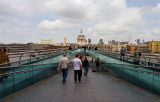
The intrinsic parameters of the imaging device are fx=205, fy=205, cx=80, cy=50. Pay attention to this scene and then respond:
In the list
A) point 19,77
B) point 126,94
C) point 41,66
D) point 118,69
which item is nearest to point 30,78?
point 19,77

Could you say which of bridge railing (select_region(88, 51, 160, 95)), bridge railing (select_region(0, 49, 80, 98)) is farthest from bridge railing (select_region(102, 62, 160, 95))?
bridge railing (select_region(0, 49, 80, 98))

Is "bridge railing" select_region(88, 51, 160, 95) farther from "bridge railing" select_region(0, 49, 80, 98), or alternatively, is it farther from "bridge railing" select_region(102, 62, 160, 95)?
"bridge railing" select_region(0, 49, 80, 98)

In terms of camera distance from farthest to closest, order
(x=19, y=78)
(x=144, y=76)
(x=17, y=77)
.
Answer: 1. (x=144, y=76)
2. (x=19, y=78)
3. (x=17, y=77)

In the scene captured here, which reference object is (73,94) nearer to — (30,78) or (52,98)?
(52,98)

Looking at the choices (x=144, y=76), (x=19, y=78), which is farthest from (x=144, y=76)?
(x=19, y=78)

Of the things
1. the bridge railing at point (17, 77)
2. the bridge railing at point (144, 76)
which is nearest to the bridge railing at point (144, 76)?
the bridge railing at point (144, 76)

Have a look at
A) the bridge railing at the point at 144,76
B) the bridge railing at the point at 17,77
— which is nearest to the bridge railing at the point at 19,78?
the bridge railing at the point at 17,77

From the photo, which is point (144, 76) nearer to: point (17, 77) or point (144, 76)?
point (144, 76)

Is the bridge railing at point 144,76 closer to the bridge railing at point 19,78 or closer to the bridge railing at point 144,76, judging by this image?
the bridge railing at point 144,76

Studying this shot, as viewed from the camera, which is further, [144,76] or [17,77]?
[144,76]

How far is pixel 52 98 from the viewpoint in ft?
26.0

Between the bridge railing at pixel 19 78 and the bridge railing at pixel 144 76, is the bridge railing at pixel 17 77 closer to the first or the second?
the bridge railing at pixel 19 78

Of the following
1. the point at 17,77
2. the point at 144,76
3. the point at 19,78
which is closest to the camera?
the point at 17,77

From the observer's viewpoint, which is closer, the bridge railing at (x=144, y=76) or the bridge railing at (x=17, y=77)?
the bridge railing at (x=17, y=77)
